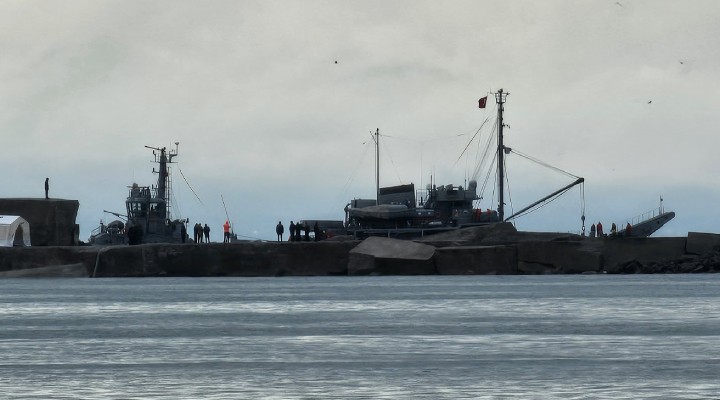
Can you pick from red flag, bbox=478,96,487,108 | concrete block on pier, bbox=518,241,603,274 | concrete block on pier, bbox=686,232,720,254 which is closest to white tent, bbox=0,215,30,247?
concrete block on pier, bbox=518,241,603,274

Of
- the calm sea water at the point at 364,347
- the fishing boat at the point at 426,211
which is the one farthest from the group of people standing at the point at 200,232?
the calm sea water at the point at 364,347

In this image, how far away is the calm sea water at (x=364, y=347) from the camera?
9922mm

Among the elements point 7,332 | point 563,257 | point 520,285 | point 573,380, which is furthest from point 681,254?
point 573,380

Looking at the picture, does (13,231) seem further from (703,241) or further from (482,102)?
(482,102)

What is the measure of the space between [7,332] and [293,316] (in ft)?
15.4

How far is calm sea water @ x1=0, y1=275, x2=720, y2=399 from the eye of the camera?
992cm

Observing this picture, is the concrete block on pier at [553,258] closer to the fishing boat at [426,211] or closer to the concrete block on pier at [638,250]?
the concrete block on pier at [638,250]

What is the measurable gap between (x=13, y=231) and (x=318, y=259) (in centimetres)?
Result: 948

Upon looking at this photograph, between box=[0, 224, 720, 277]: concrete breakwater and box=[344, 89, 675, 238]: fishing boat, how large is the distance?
2385cm

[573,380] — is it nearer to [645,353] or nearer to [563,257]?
[645,353]

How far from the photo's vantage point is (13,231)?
4191 centimetres

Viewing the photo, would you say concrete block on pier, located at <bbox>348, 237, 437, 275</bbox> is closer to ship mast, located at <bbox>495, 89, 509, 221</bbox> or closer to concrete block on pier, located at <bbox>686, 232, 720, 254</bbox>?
concrete block on pier, located at <bbox>686, 232, 720, 254</bbox>

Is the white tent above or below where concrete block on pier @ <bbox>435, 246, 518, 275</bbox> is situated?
above

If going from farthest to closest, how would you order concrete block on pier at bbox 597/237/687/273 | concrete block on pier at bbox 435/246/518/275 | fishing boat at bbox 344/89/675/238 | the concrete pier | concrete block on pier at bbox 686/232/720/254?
fishing boat at bbox 344/89/675/238, the concrete pier, concrete block on pier at bbox 686/232/720/254, concrete block on pier at bbox 597/237/687/273, concrete block on pier at bbox 435/246/518/275
